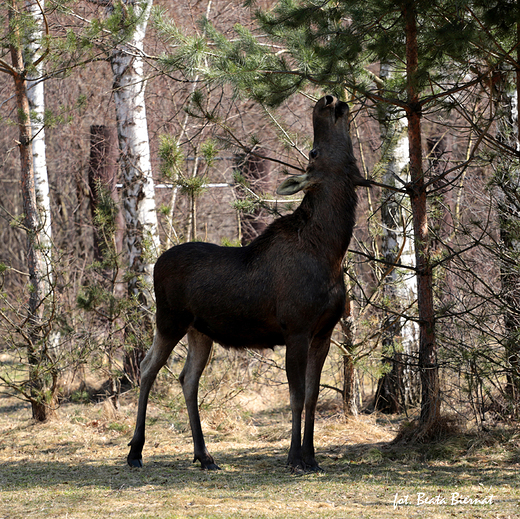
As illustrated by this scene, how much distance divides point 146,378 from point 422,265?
2769 mm

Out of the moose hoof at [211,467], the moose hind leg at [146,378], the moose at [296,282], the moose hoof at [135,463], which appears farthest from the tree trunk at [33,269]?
the moose hoof at [211,467]

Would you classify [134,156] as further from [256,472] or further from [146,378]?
[256,472]

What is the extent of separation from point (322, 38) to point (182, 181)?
221 cm

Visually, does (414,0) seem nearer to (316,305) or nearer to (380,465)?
(316,305)

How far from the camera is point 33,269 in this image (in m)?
8.08

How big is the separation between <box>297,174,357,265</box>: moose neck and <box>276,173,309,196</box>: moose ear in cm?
14

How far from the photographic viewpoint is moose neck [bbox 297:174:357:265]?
5477 millimetres

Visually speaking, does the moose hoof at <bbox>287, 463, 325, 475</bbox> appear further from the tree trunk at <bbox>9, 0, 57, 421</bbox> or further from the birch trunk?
the tree trunk at <bbox>9, 0, 57, 421</bbox>

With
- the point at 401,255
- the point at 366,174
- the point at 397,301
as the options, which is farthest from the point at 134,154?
the point at 397,301

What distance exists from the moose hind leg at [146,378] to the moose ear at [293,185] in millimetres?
1704

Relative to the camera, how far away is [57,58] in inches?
302

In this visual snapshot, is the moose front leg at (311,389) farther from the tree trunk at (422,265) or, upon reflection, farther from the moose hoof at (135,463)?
the moose hoof at (135,463)

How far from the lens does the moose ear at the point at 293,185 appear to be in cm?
541

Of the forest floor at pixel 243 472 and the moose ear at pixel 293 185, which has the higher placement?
the moose ear at pixel 293 185
